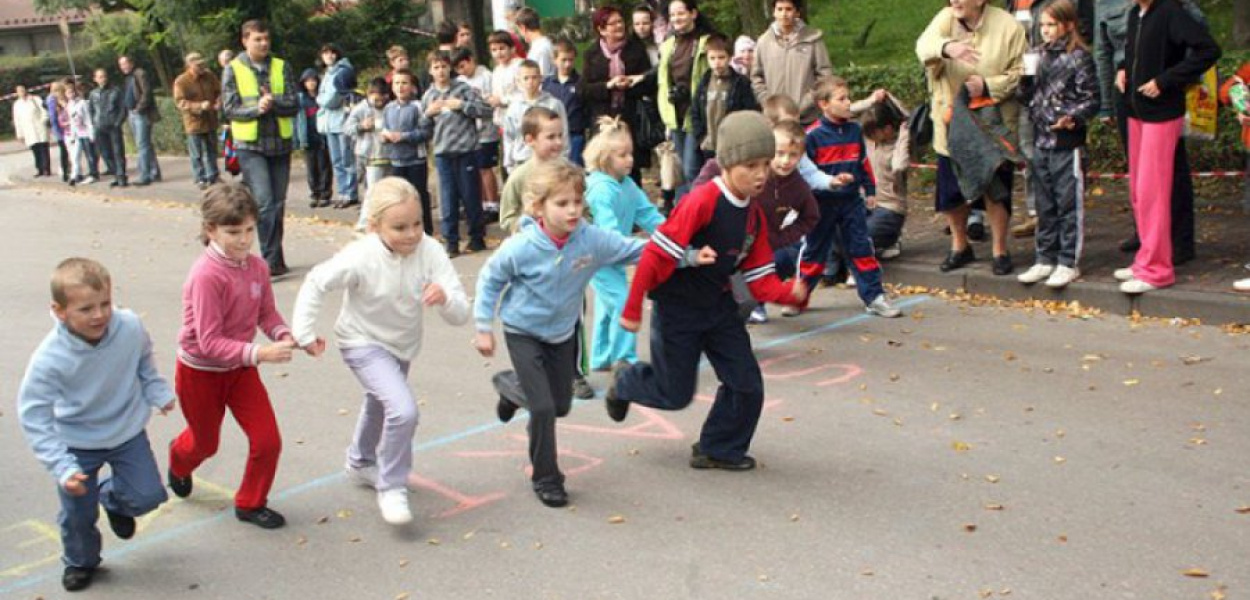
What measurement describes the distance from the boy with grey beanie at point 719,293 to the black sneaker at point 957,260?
4.06 metres

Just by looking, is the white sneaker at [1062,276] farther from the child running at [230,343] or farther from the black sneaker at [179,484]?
the black sneaker at [179,484]

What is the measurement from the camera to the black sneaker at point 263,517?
5.81 m

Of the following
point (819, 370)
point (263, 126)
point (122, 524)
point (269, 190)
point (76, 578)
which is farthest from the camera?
point (269, 190)

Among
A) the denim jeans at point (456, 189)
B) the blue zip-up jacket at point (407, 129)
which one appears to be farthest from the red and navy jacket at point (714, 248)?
the blue zip-up jacket at point (407, 129)

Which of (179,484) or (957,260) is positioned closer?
(179,484)

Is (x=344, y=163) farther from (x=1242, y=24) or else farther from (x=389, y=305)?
(x=389, y=305)

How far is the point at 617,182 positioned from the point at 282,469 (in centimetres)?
237

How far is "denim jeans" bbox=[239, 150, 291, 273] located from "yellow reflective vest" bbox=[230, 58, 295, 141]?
0.18 m

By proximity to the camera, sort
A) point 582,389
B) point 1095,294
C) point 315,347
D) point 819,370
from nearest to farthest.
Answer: point 315,347
point 582,389
point 819,370
point 1095,294

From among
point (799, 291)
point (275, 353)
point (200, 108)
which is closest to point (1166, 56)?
point (799, 291)

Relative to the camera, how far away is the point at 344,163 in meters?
16.7

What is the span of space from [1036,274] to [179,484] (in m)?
5.79

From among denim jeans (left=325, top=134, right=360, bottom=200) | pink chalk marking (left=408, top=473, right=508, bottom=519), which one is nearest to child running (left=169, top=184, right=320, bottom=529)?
pink chalk marking (left=408, top=473, right=508, bottom=519)

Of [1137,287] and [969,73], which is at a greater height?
[969,73]
